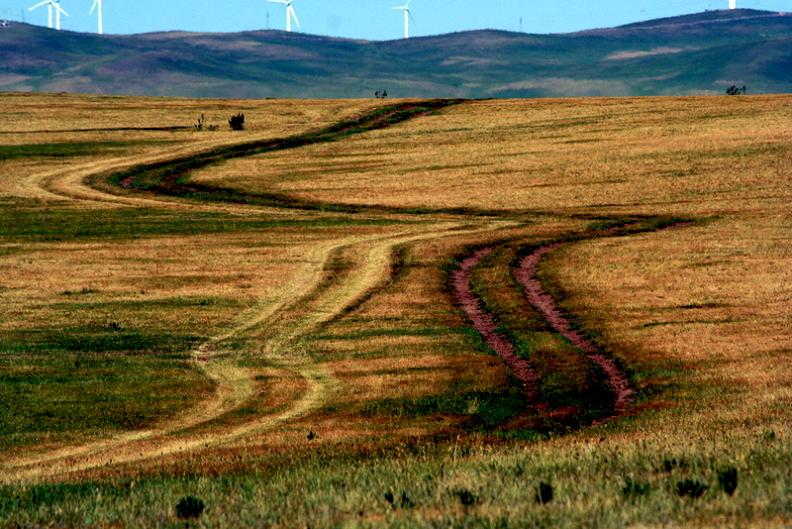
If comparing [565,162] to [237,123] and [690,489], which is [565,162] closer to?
[237,123]

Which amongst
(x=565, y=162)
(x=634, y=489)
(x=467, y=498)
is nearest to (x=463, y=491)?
(x=467, y=498)

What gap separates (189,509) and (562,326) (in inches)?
1141

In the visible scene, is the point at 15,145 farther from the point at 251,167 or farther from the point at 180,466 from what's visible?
the point at 180,466

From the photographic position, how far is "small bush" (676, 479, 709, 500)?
1369 centimetres

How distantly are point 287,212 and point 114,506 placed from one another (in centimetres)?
6443

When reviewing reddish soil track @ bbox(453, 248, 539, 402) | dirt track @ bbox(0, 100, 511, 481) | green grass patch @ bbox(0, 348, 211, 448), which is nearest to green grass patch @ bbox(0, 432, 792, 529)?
dirt track @ bbox(0, 100, 511, 481)

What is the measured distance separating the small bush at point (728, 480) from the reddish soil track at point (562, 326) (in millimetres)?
13128

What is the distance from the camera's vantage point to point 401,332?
41.2 m

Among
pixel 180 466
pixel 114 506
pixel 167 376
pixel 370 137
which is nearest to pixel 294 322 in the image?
pixel 167 376

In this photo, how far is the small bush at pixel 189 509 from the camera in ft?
47.4

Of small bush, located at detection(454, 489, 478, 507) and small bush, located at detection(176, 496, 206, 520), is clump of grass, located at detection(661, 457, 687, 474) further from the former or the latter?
small bush, located at detection(176, 496, 206, 520)

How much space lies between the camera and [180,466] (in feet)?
73.5

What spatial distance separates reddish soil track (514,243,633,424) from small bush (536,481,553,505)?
537 inches

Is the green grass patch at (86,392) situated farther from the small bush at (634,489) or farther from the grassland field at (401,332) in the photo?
the small bush at (634,489)
